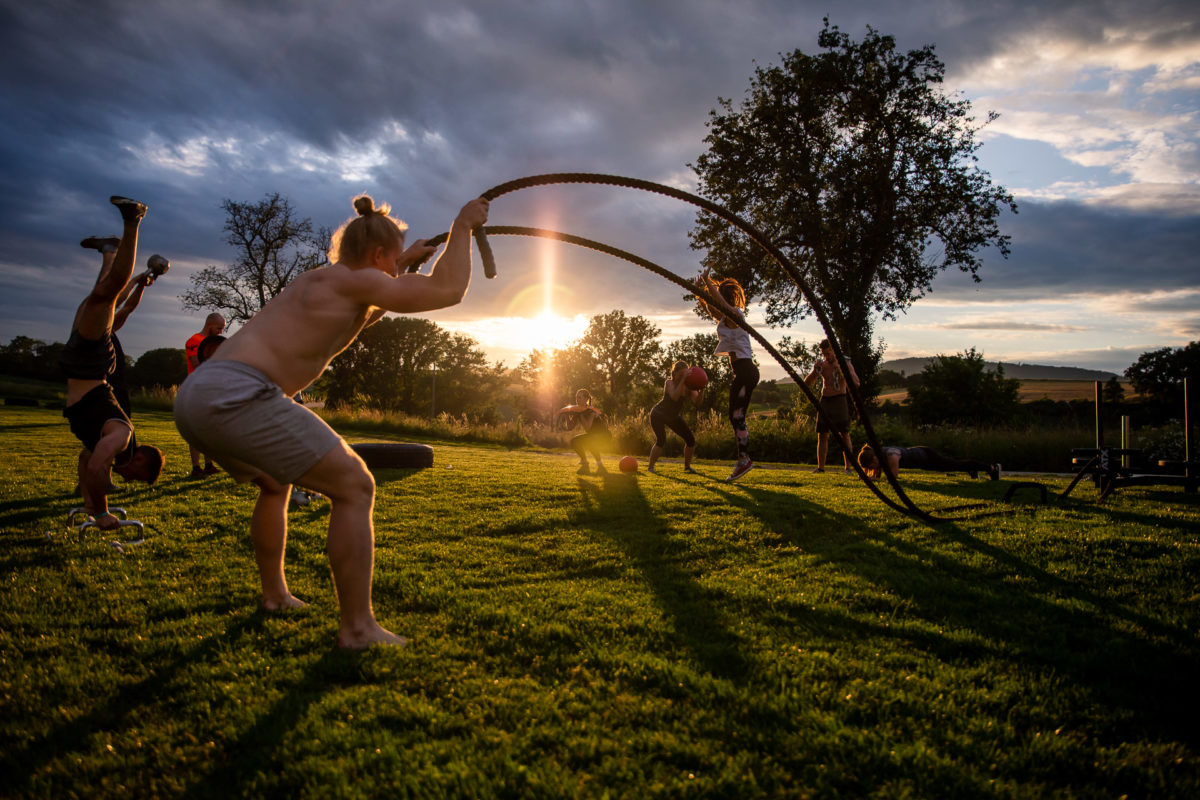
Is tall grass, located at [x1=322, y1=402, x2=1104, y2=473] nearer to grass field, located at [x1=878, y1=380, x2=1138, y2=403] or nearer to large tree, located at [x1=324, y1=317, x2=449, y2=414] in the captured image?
grass field, located at [x1=878, y1=380, x2=1138, y2=403]

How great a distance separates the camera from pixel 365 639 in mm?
3047

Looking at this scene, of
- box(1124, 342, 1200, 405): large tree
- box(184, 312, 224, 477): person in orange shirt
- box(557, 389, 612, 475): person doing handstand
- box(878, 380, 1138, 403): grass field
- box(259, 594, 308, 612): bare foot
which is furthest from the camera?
box(878, 380, 1138, 403): grass field

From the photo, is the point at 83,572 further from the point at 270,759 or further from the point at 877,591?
the point at 877,591

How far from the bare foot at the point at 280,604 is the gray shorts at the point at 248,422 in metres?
1.10

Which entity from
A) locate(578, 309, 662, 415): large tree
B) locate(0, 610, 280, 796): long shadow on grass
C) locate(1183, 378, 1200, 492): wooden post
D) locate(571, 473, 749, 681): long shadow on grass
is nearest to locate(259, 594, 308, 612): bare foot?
locate(0, 610, 280, 796): long shadow on grass

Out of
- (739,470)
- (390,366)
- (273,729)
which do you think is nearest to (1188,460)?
(739,470)

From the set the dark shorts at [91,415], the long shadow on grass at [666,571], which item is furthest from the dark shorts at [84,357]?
the long shadow on grass at [666,571]

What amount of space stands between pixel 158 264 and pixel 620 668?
521 centimetres

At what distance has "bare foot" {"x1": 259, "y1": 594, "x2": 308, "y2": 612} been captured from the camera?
11.9 feet

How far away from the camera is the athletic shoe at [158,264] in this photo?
18.0 feet

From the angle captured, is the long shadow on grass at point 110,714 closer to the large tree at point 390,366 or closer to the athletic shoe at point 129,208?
the athletic shoe at point 129,208

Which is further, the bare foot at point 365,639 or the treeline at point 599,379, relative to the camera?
the treeline at point 599,379

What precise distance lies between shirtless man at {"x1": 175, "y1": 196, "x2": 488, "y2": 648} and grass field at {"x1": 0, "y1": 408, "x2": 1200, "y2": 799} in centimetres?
47

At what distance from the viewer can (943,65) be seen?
28.5m
